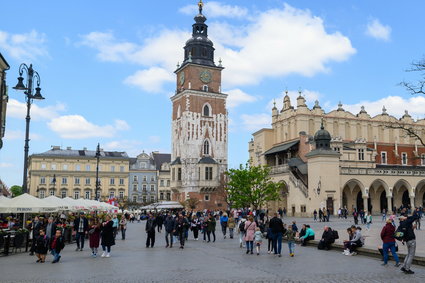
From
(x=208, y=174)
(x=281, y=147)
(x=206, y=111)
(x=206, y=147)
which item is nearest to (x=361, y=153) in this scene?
(x=281, y=147)

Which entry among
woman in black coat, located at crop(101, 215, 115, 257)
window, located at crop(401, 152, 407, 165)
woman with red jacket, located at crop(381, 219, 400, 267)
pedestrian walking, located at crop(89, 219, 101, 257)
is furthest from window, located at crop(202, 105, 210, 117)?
woman with red jacket, located at crop(381, 219, 400, 267)

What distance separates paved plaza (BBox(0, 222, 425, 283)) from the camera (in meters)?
11.2

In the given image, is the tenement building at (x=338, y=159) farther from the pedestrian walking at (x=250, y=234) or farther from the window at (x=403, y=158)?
the pedestrian walking at (x=250, y=234)

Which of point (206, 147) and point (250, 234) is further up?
point (206, 147)

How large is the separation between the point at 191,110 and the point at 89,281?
60868 millimetres

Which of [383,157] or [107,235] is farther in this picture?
[383,157]

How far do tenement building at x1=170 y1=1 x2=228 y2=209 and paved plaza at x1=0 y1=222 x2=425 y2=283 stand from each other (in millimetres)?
52592

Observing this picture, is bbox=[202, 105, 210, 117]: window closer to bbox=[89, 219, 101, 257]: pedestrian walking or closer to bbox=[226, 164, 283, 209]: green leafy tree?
bbox=[226, 164, 283, 209]: green leafy tree

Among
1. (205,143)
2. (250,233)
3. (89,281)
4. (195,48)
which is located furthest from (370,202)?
(89,281)

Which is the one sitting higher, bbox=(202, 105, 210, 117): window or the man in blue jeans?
bbox=(202, 105, 210, 117): window

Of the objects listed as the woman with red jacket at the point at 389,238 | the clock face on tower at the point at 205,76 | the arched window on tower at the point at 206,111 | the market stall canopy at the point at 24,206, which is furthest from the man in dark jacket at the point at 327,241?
the clock face on tower at the point at 205,76

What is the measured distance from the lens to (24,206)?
2042cm

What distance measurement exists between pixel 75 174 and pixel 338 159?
56.3 metres

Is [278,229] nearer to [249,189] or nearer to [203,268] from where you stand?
[203,268]
